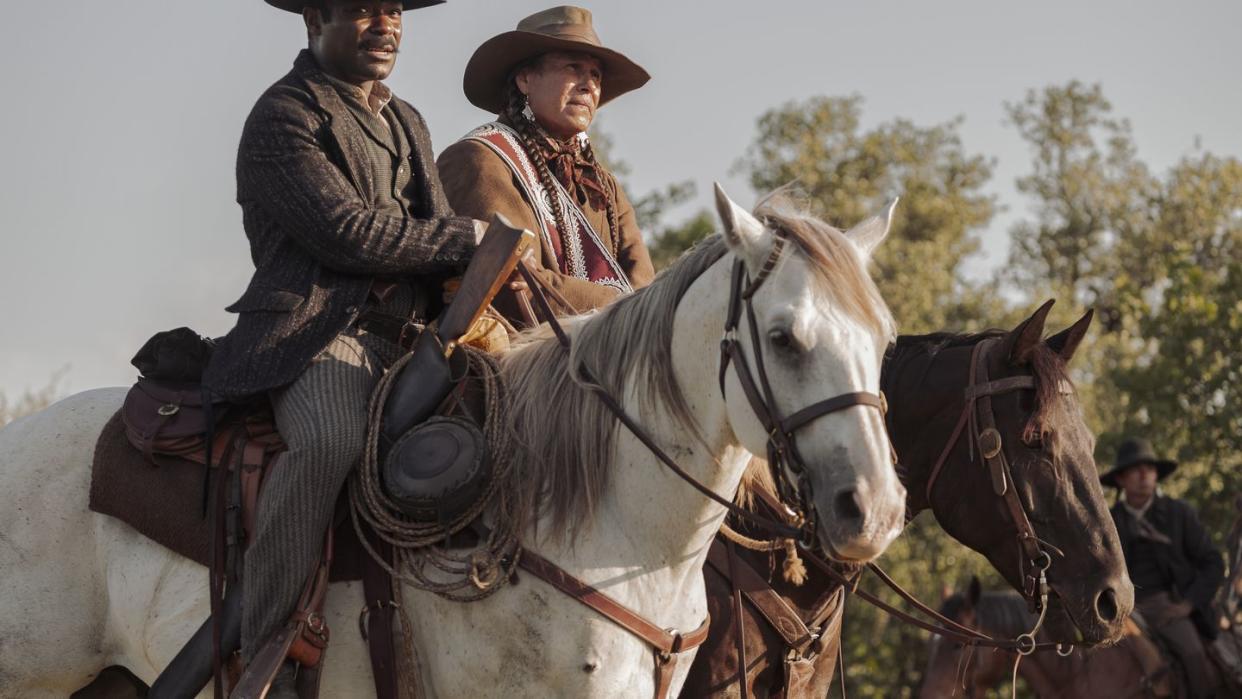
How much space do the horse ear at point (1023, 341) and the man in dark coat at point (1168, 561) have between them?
253 inches

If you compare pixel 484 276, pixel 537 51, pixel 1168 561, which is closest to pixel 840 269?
pixel 484 276

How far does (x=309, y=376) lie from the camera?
16.6ft

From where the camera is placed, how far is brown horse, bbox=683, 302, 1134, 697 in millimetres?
5754

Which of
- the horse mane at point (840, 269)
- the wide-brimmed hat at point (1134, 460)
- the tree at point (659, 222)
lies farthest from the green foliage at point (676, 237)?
the horse mane at point (840, 269)

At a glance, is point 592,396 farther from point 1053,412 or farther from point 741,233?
point 1053,412

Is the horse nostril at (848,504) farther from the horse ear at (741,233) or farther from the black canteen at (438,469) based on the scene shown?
the black canteen at (438,469)

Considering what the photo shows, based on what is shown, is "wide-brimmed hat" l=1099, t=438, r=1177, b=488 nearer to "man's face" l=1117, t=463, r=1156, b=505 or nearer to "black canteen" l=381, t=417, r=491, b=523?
"man's face" l=1117, t=463, r=1156, b=505

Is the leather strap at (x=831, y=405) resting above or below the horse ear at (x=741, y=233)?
below

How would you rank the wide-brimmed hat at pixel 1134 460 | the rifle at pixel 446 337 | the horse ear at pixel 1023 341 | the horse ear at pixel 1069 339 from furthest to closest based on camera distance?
the wide-brimmed hat at pixel 1134 460
the horse ear at pixel 1069 339
the horse ear at pixel 1023 341
the rifle at pixel 446 337

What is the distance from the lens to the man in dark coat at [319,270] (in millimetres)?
4895

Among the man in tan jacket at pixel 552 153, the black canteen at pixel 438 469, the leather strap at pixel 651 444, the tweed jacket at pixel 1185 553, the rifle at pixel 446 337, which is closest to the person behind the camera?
the leather strap at pixel 651 444

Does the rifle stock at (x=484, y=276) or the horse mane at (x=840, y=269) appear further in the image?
the rifle stock at (x=484, y=276)

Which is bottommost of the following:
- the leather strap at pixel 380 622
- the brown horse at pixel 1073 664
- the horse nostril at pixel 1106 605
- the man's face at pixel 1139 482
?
the brown horse at pixel 1073 664

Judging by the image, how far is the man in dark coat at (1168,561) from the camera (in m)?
11.4
